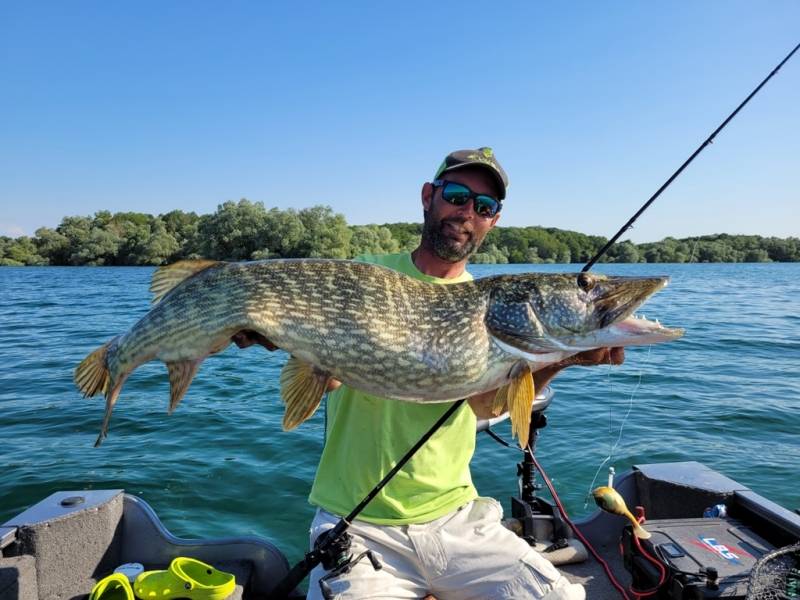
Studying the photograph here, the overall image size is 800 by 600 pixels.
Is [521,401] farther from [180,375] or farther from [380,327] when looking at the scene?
[180,375]

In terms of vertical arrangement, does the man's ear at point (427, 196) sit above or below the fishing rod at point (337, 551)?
above

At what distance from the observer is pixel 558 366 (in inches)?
118

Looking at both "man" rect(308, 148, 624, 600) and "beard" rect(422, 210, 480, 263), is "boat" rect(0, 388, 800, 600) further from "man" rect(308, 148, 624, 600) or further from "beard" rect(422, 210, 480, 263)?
"beard" rect(422, 210, 480, 263)

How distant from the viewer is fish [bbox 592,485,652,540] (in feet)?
9.91

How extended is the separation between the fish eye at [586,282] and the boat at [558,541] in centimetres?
138

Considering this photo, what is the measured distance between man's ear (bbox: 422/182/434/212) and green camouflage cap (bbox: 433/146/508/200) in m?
0.12

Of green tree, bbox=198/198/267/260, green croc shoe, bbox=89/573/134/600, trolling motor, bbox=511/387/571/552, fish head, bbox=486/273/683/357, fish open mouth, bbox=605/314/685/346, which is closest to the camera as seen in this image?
fish open mouth, bbox=605/314/685/346

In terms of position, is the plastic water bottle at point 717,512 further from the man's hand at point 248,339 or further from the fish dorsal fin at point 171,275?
the fish dorsal fin at point 171,275

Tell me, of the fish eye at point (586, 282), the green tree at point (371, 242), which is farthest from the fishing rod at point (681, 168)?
the green tree at point (371, 242)

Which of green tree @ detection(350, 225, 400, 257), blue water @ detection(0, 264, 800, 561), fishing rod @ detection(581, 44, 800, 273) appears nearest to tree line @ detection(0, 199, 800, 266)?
green tree @ detection(350, 225, 400, 257)

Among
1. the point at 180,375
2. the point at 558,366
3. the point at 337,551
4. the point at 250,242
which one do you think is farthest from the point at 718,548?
the point at 250,242

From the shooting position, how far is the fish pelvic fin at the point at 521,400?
2.72 meters

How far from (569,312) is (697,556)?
4.81 ft

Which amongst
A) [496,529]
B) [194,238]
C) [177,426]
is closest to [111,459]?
[177,426]
